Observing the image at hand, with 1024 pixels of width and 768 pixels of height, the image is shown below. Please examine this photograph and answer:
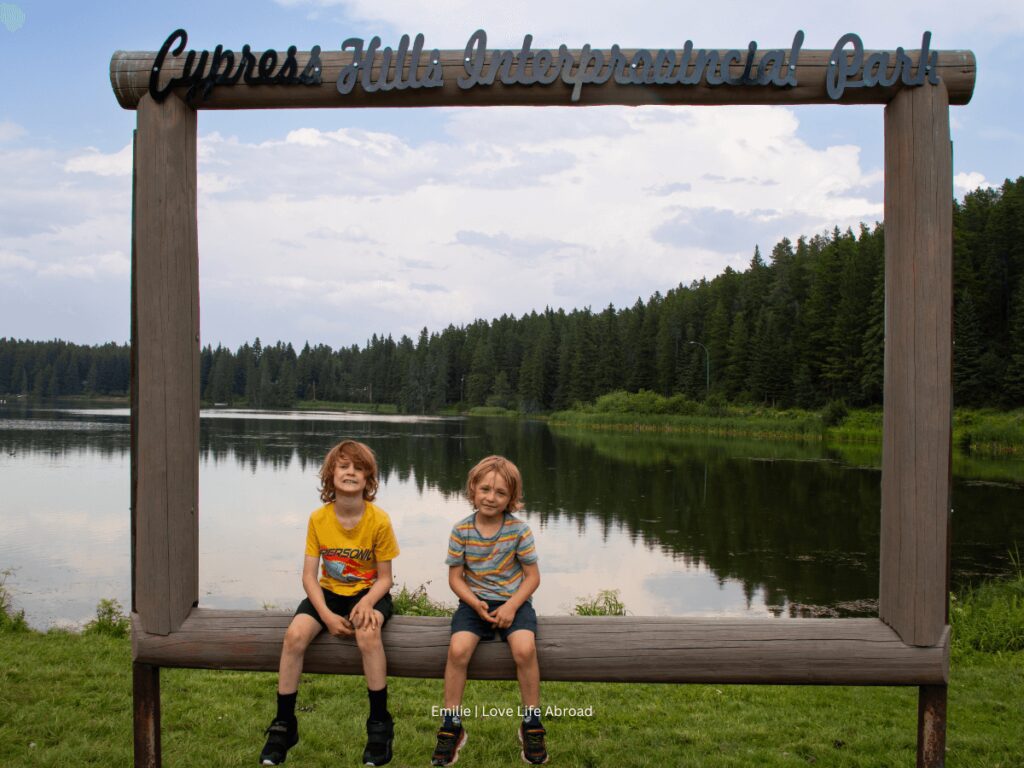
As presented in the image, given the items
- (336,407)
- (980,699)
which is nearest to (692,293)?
(336,407)

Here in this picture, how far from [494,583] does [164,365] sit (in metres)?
1.71

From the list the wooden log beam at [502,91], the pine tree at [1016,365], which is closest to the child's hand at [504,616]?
the wooden log beam at [502,91]

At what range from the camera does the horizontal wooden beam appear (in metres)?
3.84

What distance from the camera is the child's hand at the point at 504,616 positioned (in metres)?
3.73

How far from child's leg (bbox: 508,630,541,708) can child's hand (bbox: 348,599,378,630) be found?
581mm

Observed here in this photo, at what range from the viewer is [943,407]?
12.6ft

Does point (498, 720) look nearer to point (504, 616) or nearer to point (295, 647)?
point (504, 616)

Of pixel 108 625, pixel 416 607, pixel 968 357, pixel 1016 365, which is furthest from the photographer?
pixel 968 357

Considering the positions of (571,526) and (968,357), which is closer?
(571,526)

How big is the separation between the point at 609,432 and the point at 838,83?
50464 millimetres

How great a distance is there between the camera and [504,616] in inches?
147

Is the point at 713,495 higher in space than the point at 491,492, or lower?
lower

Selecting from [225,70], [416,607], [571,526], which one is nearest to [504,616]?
[225,70]

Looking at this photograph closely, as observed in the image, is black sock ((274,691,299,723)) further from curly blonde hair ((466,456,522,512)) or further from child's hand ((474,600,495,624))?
curly blonde hair ((466,456,522,512))
